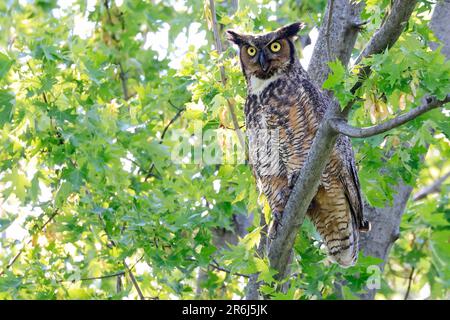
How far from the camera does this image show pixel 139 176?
20.3 ft

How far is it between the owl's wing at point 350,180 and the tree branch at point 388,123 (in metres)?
1.08

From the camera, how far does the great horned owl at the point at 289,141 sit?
14.4 feet

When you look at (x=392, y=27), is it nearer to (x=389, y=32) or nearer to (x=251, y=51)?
(x=389, y=32)

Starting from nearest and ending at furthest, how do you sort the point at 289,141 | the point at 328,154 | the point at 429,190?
→ the point at 328,154
the point at 289,141
the point at 429,190

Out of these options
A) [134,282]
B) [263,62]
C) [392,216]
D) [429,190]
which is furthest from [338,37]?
[429,190]

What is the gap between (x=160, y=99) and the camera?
5.79 metres

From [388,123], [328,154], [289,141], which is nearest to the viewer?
[388,123]

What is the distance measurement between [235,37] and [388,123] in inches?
73.5

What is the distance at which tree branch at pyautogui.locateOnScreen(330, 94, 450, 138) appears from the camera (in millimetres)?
2992

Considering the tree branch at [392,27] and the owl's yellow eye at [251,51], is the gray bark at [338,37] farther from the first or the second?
the tree branch at [392,27]

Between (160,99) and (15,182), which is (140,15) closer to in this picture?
(160,99)

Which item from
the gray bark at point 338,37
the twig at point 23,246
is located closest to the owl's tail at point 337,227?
the gray bark at point 338,37

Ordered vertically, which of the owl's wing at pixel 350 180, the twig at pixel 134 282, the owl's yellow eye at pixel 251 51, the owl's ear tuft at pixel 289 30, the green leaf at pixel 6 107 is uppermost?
the owl's ear tuft at pixel 289 30

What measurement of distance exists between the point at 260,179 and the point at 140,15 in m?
2.71
